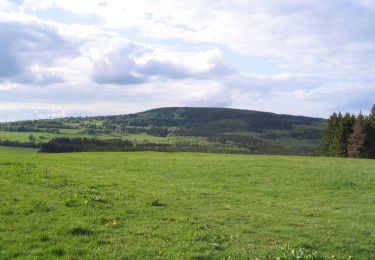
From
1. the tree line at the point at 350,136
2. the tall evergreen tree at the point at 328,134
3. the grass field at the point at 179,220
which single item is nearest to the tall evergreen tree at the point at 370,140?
the tree line at the point at 350,136

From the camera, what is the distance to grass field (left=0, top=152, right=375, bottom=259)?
37.3ft

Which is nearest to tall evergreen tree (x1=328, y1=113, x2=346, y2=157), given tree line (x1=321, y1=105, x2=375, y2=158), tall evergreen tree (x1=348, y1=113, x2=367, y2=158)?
tree line (x1=321, y1=105, x2=375, y2=158)

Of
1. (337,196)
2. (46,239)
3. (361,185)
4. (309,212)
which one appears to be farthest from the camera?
(361,185)

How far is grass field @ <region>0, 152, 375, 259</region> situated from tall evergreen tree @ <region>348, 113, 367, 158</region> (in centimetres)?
5988

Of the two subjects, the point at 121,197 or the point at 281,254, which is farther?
the point at 121,197

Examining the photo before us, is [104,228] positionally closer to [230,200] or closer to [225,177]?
[230,200]

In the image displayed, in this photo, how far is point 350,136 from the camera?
8494 cm

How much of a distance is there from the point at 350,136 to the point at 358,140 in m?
2.96

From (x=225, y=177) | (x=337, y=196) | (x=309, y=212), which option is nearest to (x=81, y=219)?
(x=309, y=212)

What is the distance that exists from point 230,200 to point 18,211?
1005 centimetres

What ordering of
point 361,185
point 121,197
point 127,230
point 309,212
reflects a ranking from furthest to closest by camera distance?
point 361,185, point 121,197, point 309,212, point 127,230

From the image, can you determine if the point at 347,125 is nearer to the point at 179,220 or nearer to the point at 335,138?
the point at 335,138

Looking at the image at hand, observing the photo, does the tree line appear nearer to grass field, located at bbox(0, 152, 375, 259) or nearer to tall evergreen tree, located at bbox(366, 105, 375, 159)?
tall evergreen tree, located at bbox(366, 105, 375, 159)

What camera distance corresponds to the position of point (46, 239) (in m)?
11.9
